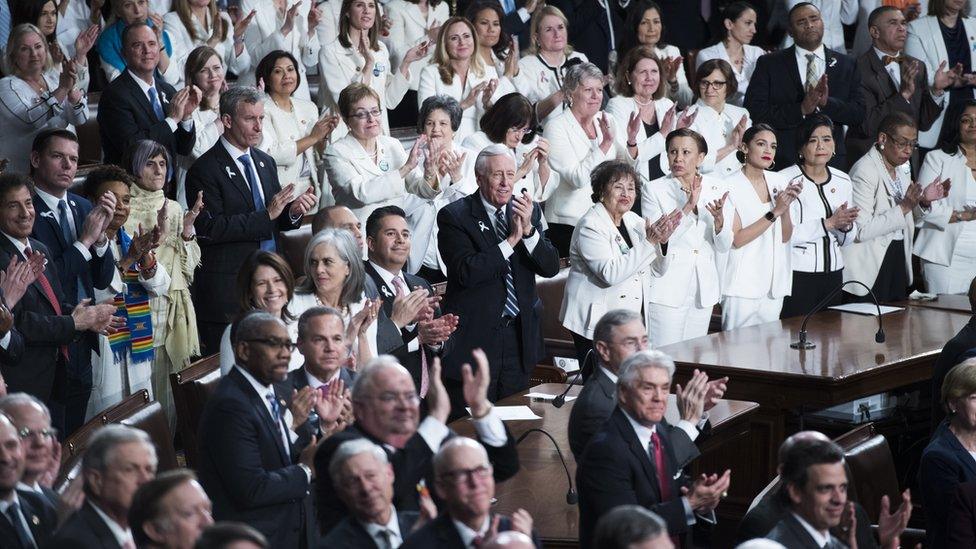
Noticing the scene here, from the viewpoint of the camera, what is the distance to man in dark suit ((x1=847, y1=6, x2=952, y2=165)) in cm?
1003

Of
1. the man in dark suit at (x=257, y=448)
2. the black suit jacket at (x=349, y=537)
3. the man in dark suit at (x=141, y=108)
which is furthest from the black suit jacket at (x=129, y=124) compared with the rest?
the black suit jacket at (x=349, y=537)

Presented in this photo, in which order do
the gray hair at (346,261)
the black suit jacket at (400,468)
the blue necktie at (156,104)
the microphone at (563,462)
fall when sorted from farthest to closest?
1. the blue necktie at (156,104)
2. the gray hair at (346,261)
3. the microphone at (563,462)
4. the black suit jacket at (400,468)

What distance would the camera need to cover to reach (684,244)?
7.71m

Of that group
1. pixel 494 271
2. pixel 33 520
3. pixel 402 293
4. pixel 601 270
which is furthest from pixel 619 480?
pixel 601 270

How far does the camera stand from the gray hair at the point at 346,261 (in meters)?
5.68

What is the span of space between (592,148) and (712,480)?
13.0 feet

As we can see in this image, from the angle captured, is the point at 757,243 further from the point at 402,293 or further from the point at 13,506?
the point at 13,506

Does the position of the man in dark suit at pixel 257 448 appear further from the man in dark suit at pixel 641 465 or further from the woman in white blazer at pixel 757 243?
the woman in white blazer at pixel 757 243

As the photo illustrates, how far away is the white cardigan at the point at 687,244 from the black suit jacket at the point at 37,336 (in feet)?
9.93

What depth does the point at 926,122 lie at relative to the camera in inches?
407

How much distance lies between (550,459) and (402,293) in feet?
3.33

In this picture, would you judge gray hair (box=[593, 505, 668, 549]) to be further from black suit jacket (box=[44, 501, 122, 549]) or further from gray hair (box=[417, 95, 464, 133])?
gray hair (box=[417, 95, 464, 133])

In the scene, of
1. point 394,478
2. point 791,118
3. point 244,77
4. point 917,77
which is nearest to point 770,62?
point 791,118

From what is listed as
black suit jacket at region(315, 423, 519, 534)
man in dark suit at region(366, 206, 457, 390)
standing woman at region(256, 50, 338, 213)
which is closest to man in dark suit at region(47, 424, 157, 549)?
black suit jacket at region(315, 423, 519, 534)
